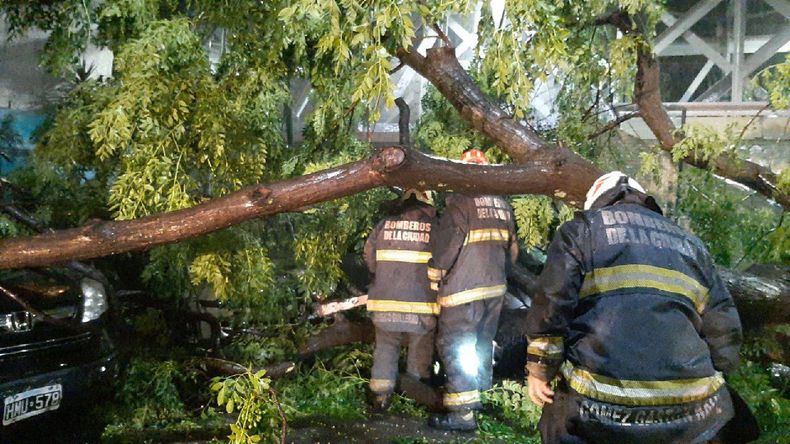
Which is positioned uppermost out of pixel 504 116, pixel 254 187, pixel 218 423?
pixel 504 116

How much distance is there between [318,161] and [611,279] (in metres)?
3.07

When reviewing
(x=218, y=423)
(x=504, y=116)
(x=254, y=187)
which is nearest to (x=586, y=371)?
(x=254, y=187)

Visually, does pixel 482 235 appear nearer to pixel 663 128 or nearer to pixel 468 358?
pixel 468 358

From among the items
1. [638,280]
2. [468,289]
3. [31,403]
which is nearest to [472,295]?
[468,289]

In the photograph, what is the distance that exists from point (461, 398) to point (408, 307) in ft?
2.32

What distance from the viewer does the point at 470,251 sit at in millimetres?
4602

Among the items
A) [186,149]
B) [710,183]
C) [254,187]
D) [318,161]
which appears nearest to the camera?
[254,187]

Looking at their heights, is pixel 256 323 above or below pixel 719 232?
below

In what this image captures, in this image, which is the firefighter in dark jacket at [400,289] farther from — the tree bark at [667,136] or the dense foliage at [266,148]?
the tree bark at [667,136]

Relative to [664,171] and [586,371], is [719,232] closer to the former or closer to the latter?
[664,171]

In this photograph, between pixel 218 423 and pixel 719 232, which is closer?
pixel 218 423

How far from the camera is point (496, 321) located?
187 inches

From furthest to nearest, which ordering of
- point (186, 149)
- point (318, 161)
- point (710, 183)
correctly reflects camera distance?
1. point (710, 183)
2. point (318, 161)
3. point (186, 149)

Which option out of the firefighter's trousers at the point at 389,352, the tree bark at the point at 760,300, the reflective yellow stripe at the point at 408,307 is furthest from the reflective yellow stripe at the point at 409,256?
the tree bark at the point at 760,300
